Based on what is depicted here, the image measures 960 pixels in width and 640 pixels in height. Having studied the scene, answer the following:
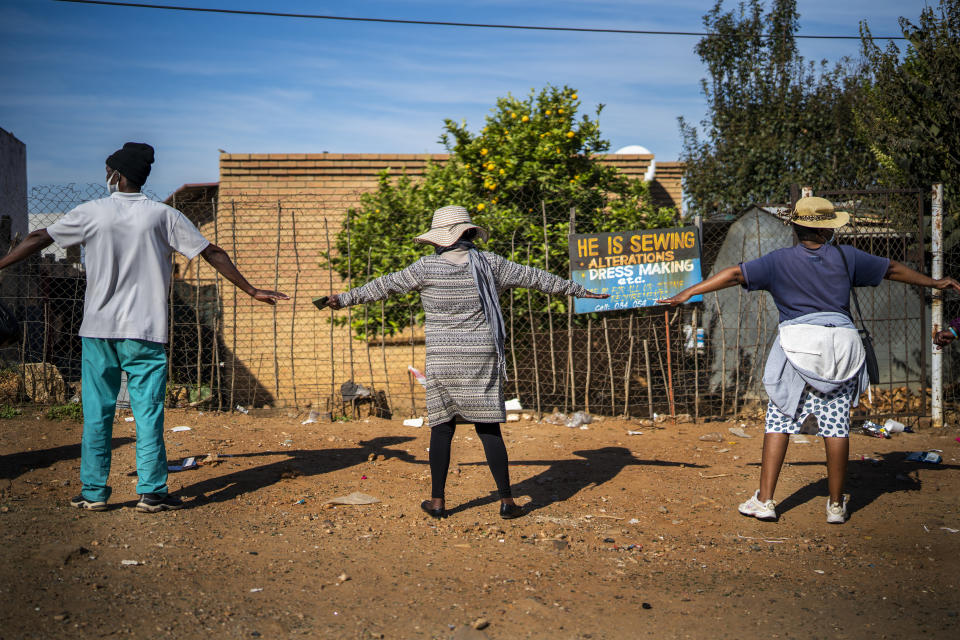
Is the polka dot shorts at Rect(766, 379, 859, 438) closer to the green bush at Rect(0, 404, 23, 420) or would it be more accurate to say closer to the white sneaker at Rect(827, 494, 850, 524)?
the white sneaker at Rect(827, 494, 850, 524)

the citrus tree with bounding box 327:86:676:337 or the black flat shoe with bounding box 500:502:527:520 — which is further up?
the citrus tree with bounding box 327:86:676:337

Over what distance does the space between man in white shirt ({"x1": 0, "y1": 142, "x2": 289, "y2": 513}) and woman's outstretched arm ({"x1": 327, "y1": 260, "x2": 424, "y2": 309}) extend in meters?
0.85

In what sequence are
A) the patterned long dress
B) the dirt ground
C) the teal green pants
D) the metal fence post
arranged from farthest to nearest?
1. the metal fence post
2. the patterned long dress
3. the teal green pants
4. the dirt ground

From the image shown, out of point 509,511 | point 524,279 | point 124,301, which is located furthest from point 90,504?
point 524,279

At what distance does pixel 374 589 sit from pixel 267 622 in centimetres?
54

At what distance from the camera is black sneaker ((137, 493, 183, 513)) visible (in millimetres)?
4328

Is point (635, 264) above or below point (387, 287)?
above

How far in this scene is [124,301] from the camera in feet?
13.7

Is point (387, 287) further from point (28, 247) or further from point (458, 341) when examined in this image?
point (28, 247)

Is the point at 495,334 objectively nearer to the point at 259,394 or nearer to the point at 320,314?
the point at 259,394

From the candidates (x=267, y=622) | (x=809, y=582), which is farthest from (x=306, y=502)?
(x=809, y=582)

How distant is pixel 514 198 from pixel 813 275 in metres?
4.69

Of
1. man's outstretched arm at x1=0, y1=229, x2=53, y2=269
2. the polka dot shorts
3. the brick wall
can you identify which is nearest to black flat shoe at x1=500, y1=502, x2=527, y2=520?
the polka dot shorts

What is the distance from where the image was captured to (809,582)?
3461 mm
